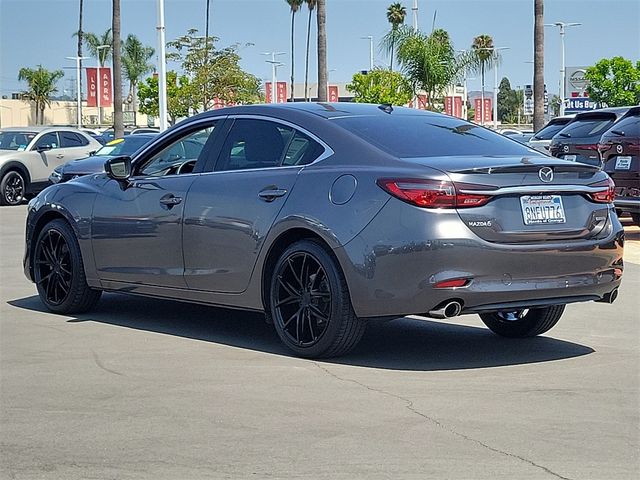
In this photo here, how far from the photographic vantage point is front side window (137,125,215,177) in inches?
331

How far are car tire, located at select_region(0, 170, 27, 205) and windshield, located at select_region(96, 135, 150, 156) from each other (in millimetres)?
2874

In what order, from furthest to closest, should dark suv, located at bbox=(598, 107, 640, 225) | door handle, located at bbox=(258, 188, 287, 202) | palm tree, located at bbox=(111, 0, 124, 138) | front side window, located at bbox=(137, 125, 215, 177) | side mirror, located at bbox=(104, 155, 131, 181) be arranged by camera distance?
palm tree, located at bbox=(111, 0, 124, 138)
dark suv, located at bbox=(598, 107, 640, 225)
side mirror, located at bbox=(104, 155, 131, 181)
front side window, located at bbox=(137, 125, 215, 177)
door handle, located at bbox=(258, 188, 287, 202)

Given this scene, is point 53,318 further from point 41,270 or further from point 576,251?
point 576,251

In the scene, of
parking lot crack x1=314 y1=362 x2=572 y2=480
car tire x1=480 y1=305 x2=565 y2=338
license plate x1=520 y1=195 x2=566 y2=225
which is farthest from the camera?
car tire x1=480 y1=305 x2=565 y2=338

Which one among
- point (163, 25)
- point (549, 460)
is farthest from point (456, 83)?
point (549, 460)

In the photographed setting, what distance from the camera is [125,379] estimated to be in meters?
6.84

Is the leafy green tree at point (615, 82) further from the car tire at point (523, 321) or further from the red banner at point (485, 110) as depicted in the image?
the car tire at point (523, 321)

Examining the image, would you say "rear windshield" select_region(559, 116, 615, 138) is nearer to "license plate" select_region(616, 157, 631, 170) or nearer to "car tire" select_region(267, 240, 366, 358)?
"license plate" select_region(616, 157, 631, 170)

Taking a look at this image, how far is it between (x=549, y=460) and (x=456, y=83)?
38020mm

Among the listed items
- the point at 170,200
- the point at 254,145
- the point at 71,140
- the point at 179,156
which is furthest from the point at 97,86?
the point at 254,145

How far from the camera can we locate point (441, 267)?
6.68 meters

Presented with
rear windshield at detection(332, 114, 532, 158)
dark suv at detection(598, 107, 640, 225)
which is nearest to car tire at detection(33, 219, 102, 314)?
rear windshield at detection(332, 114, 532, 158)

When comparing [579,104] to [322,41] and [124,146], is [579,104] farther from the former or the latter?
[124,146]

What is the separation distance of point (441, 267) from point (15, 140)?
2177 centimetres
